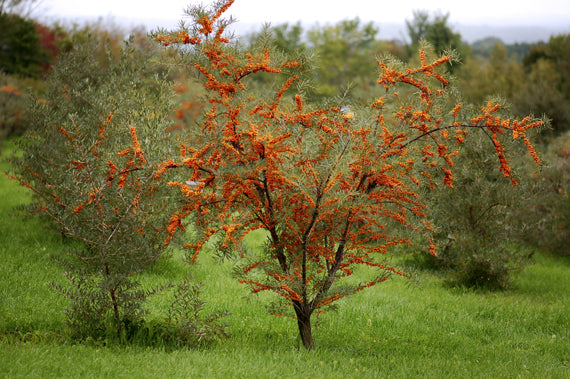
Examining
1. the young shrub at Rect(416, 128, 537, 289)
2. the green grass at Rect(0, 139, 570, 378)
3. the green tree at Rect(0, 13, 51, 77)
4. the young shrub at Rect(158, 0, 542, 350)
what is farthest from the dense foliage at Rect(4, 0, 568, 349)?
the green tree at Rect(0, 13, 51, 77)

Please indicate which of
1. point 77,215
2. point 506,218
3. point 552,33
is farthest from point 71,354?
point 552,33

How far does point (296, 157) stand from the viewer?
4.74 m

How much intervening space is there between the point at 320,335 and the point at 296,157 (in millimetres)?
2855

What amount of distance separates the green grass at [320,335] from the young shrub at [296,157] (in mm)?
856

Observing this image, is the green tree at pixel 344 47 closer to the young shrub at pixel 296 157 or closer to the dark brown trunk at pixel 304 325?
the young shrub at pixel 296 157

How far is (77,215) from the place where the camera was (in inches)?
199

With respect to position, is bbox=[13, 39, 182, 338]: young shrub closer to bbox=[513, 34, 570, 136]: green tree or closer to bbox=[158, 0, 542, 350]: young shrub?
bbox=[158, 0, 542, 350]: young shrub

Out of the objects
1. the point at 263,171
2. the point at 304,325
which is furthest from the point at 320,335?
the point at 263,171

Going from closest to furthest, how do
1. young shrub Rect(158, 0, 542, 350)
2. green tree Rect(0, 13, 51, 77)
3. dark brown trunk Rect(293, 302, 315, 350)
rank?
young shrub Rect(158, 0, 542, 350), dark brown trunk Rect(293, 302, 315, 350), green tree Rect(0, 13, 51, 77)

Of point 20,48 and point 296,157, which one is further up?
point 20,48

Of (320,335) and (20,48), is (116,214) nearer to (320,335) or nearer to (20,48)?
(320,335)

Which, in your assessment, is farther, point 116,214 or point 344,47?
point 344,47

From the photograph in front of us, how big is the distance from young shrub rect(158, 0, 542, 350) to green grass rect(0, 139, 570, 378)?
86cm

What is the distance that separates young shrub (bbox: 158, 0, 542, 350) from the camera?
4703mm
